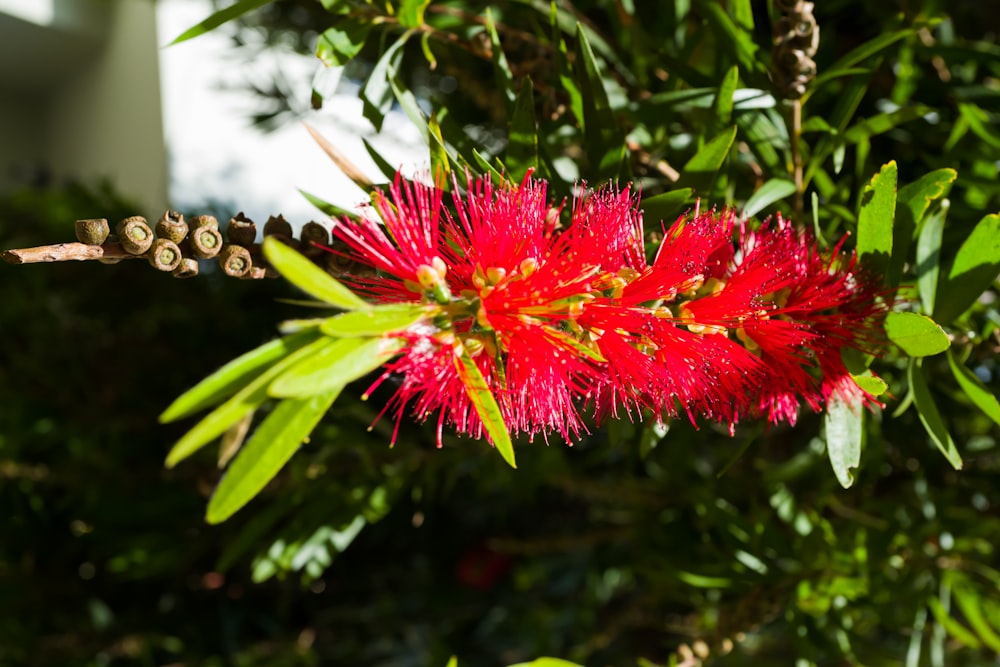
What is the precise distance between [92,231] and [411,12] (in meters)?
0.25

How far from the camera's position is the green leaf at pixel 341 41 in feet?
1.45

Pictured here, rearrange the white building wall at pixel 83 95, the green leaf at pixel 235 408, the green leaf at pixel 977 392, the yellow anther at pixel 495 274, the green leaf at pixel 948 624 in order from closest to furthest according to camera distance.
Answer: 1. the green leaf at pixel 235 408
2. the yellow anther at pixel 495 274
3. the green leaf at pixel 977 392
4. the green leaf at pixel 948 624
5. the white building wall at pixel 83 95

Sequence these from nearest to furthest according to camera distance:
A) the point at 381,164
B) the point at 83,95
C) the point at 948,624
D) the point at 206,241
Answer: the point at 206,241, the point at 381,164, the point at 948,624, the point at 83,95

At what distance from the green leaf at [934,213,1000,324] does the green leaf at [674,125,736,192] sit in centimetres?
15

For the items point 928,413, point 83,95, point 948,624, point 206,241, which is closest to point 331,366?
point 206,241

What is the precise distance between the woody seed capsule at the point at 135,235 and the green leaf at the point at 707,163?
0.89 ft

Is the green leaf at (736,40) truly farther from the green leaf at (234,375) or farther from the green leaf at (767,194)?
the green leaf at (234,375)

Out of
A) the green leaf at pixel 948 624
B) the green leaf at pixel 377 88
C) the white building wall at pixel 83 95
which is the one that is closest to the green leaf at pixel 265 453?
the green leaf at pixel 377 88

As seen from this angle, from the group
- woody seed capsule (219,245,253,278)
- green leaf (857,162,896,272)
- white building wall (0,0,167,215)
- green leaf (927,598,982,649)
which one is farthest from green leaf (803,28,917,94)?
white building wall (0,0,167,215)

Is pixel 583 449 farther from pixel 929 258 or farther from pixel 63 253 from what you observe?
pixel 63 253

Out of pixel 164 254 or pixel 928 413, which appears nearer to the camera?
pixel 164 254

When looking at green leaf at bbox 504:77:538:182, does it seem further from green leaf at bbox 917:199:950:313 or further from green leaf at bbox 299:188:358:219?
green leaf at bbox 917:199:950:313

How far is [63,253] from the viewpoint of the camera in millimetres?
299

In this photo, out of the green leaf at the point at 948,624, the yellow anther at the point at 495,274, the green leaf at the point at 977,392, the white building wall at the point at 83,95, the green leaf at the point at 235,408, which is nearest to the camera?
the green leaf at the point at 235,408
